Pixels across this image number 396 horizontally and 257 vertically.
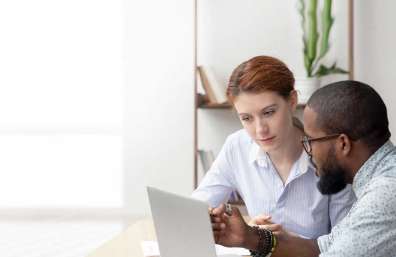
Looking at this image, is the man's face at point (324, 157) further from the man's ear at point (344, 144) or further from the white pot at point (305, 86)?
the white pot at point (305, 86)

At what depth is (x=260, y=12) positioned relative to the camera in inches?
172

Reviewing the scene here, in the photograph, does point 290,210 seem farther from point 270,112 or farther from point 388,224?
point 388,224

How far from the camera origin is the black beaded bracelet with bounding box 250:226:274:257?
1.58 meters

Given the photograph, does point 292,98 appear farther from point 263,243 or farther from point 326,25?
point 326,25

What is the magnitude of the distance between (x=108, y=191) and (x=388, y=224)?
152 inches

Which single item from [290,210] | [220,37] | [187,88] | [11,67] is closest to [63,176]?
[11,67]

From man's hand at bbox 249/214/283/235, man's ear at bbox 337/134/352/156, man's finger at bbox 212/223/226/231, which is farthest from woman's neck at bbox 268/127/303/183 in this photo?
man's ear at bbox 337/134/352/156

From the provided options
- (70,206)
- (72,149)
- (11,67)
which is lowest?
(70,206)

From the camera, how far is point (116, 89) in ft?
15.6

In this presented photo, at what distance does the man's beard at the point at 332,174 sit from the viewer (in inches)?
52.3

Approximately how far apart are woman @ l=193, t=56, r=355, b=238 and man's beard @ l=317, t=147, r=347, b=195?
1.35 feet

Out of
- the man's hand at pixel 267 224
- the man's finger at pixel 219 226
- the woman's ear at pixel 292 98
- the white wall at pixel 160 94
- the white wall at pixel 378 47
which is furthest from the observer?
the white wall at pixel 160 94

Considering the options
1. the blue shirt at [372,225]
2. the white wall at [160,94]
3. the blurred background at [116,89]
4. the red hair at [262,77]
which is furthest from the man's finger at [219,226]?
the white wall at [160,94]

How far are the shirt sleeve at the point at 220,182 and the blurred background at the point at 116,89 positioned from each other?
88.7 inches
